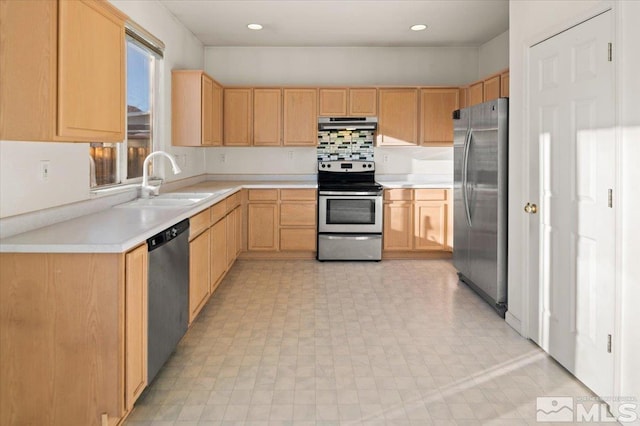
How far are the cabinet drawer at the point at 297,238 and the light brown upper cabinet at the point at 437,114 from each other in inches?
71.4

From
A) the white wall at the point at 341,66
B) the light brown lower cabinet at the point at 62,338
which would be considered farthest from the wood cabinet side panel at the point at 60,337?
the white wall at the point at 341,66

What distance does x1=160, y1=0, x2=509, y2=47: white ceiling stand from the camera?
482cm

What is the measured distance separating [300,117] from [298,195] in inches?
39.7

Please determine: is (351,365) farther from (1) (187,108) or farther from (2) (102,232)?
(1) (187,108)

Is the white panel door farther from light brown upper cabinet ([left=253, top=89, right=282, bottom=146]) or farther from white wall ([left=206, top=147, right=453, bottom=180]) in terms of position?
light brown upper cabinet ([left=253, top=89, right=282, bottom=146])

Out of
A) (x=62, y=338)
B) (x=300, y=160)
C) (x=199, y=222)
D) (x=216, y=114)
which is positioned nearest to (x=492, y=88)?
(x=300, y=160)

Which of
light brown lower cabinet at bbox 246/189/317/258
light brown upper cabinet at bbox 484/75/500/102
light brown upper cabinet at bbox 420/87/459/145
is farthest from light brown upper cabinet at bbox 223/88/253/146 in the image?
light brown upper cabinet at bbox 484/75/500/102

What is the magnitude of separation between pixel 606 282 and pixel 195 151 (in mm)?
4731

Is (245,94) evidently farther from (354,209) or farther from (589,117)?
(589,117)

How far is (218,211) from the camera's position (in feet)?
14.7

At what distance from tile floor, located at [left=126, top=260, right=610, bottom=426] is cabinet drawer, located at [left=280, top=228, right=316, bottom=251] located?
143 cm

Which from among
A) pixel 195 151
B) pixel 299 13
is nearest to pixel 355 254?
pixel 195 151

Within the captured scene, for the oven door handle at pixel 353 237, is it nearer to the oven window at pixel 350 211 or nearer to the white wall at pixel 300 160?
the oven window at pixel 350 211

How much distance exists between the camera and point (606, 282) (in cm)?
254
